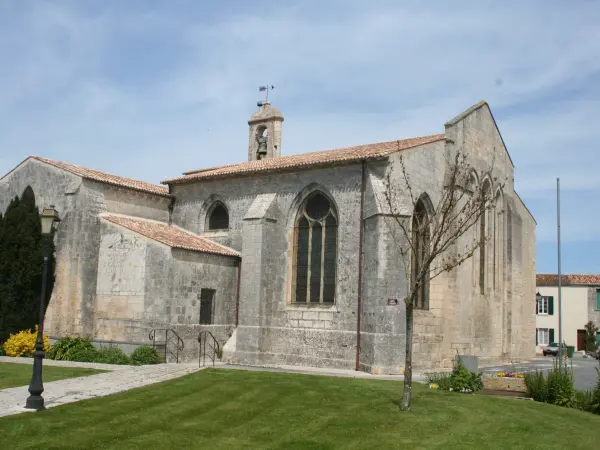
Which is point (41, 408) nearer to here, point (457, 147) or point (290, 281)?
point (290, 281)

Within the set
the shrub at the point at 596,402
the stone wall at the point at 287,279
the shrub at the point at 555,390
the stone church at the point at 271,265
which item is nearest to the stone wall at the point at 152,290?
the stone church at the point at 271,265

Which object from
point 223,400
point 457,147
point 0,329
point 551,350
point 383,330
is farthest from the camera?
point 551,350

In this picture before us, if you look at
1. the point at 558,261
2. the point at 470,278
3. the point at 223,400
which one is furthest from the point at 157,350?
the point at 558,261

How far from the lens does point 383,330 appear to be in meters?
21.9

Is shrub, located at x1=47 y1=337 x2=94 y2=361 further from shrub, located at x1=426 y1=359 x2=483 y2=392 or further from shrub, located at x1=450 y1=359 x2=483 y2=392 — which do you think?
shrub, located at x1=450 y1=359 x2=483 y2=392

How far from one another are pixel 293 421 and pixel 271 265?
1234cm

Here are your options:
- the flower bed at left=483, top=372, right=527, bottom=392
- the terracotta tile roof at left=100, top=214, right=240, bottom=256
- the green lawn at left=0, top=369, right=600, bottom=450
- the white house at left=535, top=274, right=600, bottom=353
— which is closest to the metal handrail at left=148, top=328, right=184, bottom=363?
the terracotta tile roof at left=100, top=214, right=240, bottom=256

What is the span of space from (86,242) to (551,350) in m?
36.6

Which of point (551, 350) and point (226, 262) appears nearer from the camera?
point (226, 262)

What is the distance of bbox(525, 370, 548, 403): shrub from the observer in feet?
55.2

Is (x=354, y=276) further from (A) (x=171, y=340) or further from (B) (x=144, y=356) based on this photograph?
(B) (x=144, y=356)

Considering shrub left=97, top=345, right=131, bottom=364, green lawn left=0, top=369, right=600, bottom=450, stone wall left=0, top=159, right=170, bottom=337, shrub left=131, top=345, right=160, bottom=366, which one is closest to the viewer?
green lawn left=0, top=369, right=600, bottom=450

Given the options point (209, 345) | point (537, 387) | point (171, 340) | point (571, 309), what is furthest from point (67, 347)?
point (571, 309)

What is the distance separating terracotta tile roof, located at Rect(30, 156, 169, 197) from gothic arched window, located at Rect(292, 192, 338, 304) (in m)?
7.35
